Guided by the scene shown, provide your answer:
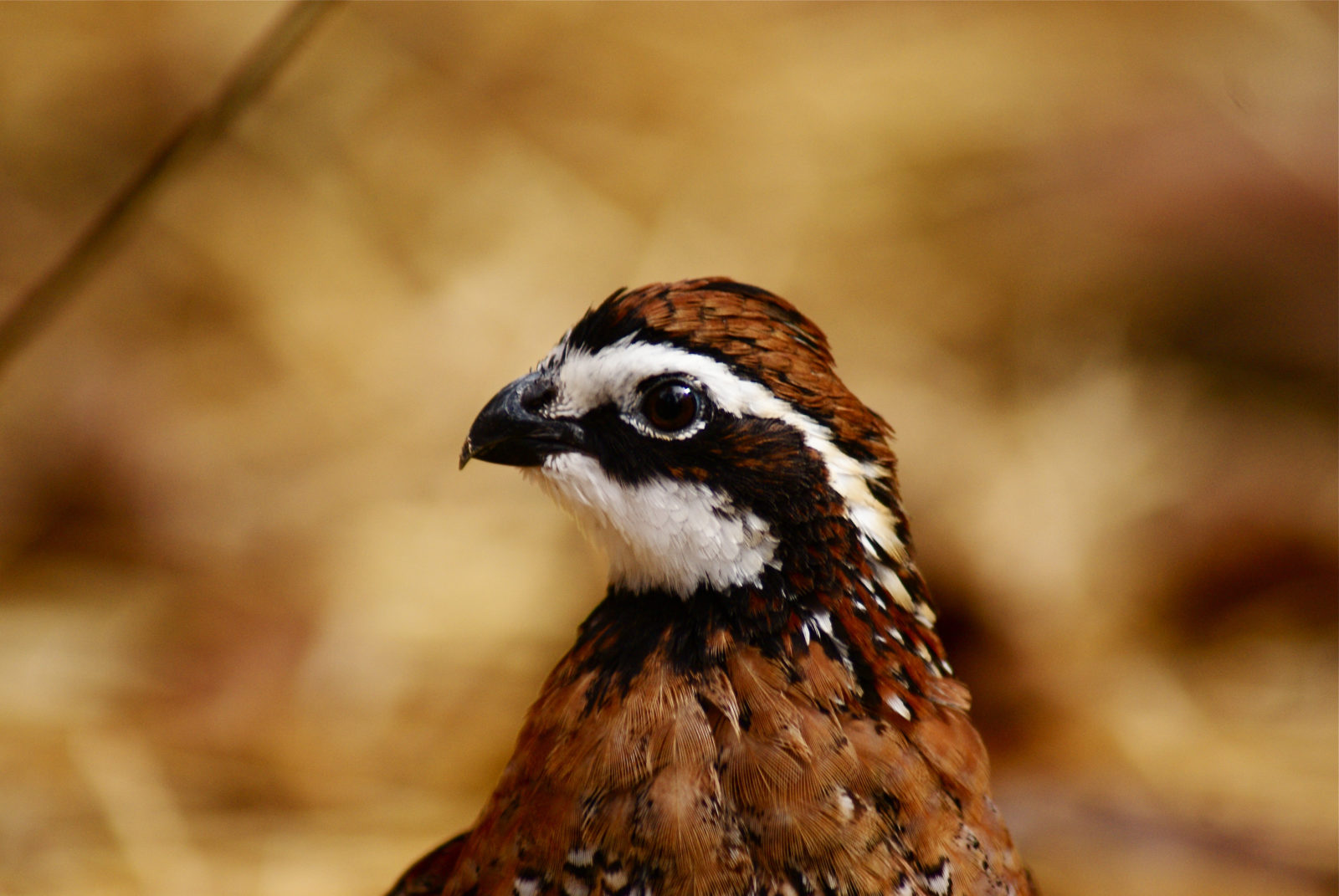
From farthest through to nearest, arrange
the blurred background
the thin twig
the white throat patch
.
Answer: the blurred background
the white throat patch
the thin twig

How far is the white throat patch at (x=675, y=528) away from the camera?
6.74 ft

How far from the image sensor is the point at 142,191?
1.95 meters

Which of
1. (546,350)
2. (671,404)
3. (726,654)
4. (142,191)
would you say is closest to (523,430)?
(671,404)

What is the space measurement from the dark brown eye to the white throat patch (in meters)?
0.10

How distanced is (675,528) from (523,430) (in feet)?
1.05

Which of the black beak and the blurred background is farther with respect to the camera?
the blurred background

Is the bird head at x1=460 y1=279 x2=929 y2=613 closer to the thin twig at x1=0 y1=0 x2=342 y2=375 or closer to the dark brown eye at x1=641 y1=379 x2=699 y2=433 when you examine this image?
the dark brown eye at x1=641 y1=379 x2=699 y2=433

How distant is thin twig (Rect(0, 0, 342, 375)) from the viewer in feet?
6.38

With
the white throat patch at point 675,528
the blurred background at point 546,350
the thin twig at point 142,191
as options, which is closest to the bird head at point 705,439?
the white throat patch at point 675,528

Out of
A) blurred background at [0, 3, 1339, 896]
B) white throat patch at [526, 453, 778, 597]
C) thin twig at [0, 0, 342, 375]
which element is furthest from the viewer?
blurred background at [0, 3, 1339, 896]

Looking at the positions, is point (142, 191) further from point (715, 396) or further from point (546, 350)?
point (546, 350)

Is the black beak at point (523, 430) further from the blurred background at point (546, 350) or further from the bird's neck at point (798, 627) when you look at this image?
the blurred background at point (546, 350)

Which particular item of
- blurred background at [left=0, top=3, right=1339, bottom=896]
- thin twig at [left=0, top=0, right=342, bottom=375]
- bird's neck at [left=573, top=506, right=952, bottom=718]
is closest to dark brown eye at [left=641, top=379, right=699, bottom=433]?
bird's neck at [left=573, top=506, right=952, bottom=718]

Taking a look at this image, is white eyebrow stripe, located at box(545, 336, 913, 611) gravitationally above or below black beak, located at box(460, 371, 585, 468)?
above
